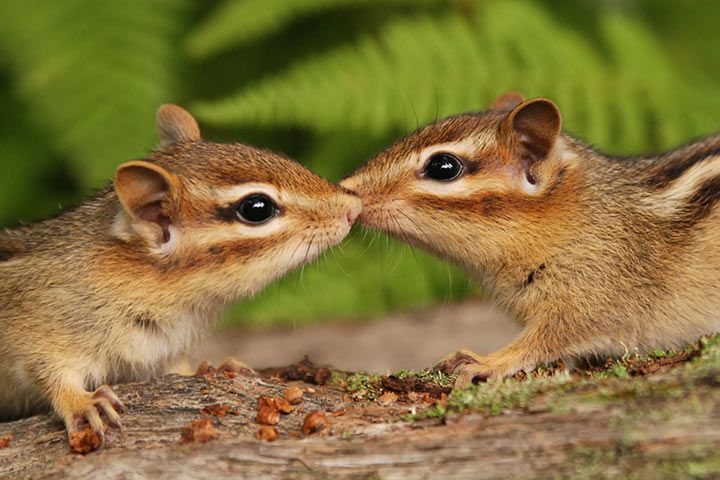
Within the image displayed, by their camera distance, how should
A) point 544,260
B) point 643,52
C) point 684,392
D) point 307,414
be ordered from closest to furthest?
point 684,392, point 307,414, point 544,260, point 643,52

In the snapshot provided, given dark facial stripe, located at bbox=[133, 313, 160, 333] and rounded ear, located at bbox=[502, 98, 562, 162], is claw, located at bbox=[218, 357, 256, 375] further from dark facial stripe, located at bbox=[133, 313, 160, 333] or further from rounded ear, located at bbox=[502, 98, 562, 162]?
rounded ear, located at bbox=[502, 98, 562, 162]

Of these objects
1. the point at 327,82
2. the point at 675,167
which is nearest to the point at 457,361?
the point at 675,167

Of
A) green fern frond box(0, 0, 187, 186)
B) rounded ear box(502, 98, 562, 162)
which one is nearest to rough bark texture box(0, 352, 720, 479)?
rounded ear box(502, 98, 562, 162)

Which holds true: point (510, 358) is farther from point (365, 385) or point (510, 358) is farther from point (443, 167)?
point (443, 167)

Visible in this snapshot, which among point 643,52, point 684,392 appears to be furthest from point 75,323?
point 643,52

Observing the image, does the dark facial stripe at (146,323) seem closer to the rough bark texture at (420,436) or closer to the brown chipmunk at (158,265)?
the brown chipmunk at (158,265)

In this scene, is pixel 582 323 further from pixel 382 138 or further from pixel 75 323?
pixel 382 138
